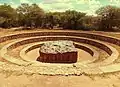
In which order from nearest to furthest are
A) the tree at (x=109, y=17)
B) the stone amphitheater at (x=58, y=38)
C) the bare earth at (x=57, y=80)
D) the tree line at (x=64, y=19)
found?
the bare earth at (x=57, y=80)
the stone amphitheater at (x=58, y=38)
the tree at (x=109, y=17)
the tree line at (x=64, y=19)

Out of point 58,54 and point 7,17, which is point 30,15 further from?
point 58,54

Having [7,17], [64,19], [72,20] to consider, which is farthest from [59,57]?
[7,17]

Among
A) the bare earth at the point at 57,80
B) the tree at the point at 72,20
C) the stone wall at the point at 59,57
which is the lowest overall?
the stone wall at the point at 59,57

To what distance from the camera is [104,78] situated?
9680 millimetres

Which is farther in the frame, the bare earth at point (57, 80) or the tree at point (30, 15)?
the tree at point (30, 15)

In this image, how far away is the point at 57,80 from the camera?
940cm

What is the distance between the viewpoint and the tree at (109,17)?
2776 cm

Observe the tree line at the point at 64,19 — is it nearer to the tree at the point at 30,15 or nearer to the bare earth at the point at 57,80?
the tree at the point at 30,15

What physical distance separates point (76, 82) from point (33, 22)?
70.5ft

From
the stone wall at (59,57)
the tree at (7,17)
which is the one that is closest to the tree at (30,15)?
the tree at (7,17)

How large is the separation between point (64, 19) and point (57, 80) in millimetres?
20556

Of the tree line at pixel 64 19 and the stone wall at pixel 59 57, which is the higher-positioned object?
the tree line at pixel 64 19

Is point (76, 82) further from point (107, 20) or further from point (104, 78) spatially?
point (107, 20)

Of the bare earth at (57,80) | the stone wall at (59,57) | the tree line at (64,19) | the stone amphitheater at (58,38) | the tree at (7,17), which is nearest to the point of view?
the bare earth at (57,80)
